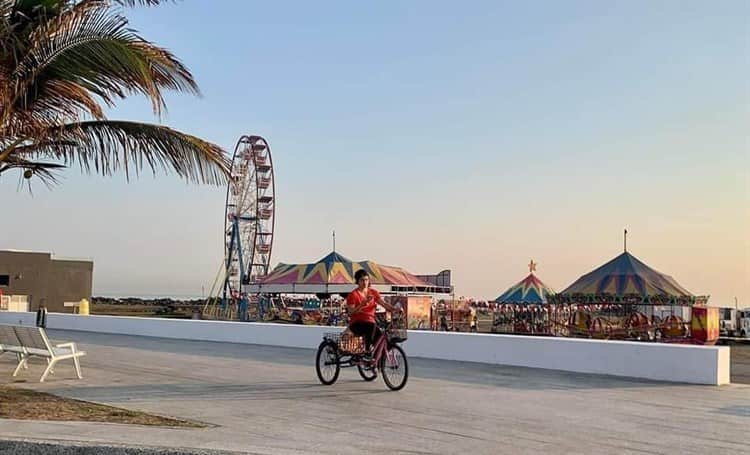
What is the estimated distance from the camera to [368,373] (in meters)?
11.5

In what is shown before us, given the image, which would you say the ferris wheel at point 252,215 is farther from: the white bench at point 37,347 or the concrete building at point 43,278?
the white bench at point 37,347

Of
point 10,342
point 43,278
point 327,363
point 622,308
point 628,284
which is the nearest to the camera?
point 327,363

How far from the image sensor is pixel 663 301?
1139 inches

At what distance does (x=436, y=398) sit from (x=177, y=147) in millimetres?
4375

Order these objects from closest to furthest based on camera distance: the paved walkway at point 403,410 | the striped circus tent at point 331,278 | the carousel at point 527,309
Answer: the paved walkway at point 403,410, the carousel at point 527,309, the striped circus tent at point 331,278

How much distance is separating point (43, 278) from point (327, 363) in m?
57.3

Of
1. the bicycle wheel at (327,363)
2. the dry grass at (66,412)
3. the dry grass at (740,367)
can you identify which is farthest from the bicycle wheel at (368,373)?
the dry grass at (740,367)

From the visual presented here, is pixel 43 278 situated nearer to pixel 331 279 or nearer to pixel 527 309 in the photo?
pixel 331 279

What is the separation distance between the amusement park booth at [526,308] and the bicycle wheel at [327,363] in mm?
22722

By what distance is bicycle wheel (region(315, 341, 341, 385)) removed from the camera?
414 inches

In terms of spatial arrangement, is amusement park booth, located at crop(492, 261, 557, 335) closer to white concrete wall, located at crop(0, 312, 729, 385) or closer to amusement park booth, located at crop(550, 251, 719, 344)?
amusement park booth, located at crop(550, 251, 719, 344)

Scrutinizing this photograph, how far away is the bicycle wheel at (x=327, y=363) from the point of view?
34.5 feet

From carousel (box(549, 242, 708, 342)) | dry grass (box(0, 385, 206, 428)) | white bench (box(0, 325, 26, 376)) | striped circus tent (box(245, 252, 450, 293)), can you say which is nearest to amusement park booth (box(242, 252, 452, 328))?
striped circus tent (box(245, 252, 450, 293))

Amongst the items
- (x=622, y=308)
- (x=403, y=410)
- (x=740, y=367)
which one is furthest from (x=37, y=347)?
(x=622, y=308)
